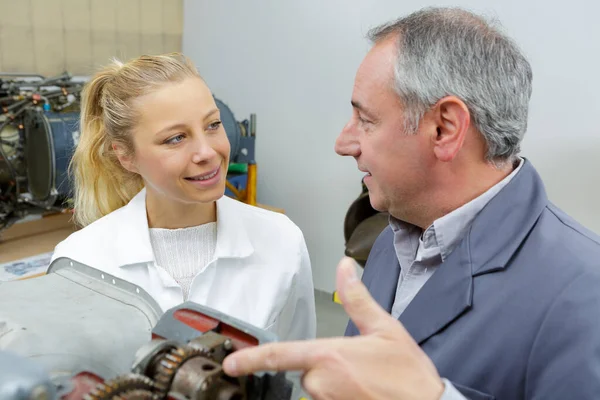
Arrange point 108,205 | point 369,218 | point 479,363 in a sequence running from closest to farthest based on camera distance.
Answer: point 479,363
point 108,205
point 369,218

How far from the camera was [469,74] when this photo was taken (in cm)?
94

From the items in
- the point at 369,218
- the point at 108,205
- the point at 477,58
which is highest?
the point at 477,58

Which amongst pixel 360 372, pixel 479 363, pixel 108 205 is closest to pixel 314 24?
pixel 108 205

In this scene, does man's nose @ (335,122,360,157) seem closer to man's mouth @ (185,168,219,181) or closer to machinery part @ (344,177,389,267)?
man's mouth @ (185,168,219,181)

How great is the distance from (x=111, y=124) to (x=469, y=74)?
0.97 metres

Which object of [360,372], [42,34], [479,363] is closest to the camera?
[360,372]

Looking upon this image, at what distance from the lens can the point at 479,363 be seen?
0.86m

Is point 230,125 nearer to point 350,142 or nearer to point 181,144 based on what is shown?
point 181,144

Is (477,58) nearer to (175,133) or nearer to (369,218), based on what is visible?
(175,133)

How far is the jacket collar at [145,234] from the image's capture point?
138cm

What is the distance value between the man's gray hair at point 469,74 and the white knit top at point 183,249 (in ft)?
2.35

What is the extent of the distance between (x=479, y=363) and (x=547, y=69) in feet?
6.22

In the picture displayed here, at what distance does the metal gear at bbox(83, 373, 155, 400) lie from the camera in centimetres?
50

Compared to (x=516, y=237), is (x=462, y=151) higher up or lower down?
higher up
